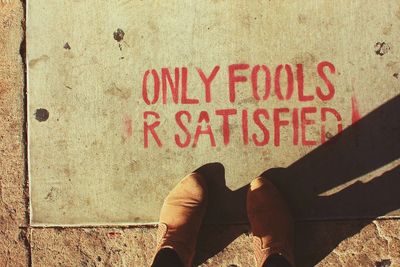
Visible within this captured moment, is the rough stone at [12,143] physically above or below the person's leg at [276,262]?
above

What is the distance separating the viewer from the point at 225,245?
2312 mm

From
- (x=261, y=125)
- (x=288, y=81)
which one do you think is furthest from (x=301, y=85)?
(x=261, y=125)

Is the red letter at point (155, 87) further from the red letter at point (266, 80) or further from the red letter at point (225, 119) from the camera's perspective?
the red letter at point (266, 80)

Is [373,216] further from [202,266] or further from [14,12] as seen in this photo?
[14,12]

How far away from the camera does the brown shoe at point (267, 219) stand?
7.21 feet

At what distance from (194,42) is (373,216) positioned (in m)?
1.27

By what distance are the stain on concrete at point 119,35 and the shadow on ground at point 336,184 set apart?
81 centimetres

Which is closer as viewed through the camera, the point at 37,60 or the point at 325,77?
the point at 325,77

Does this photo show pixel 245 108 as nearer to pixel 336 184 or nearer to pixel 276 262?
pixel 336 184

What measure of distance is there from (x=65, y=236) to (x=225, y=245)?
2.81ft

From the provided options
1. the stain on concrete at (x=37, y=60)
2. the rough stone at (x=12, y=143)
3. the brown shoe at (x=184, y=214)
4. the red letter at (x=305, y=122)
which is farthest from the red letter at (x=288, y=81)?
the rough stone at (x=12, y=143)

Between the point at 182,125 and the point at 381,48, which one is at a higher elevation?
the point at 381,48

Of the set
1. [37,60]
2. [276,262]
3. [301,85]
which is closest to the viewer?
[276,262]

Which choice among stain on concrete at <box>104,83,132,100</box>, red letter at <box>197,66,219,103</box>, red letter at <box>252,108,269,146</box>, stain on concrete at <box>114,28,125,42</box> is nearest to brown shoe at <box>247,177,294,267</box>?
red letter at <box>252,108,269,146</box>
